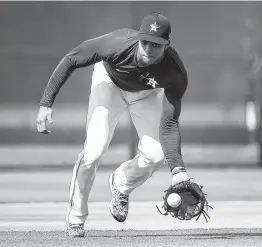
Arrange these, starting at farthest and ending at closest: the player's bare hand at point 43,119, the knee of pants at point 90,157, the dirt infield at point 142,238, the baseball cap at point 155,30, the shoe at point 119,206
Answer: the shoe at point 119,206 → the knee of pants at point 90,157 → the dirt infield at point 142,238 → the player's bare hand at point 43,119 → the baseball cap at point 155,30

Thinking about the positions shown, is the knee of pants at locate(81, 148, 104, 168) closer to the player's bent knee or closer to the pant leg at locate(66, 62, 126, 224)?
the pant leg at locate(66, 62, 126, 224)

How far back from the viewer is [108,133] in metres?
7.63

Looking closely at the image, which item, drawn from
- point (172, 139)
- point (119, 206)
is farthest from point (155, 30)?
point (119, 206)

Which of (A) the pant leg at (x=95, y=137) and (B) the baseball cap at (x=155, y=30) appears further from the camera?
(A) the pant leg at (x=95, y=137)

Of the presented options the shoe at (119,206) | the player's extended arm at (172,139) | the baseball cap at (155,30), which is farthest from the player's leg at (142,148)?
the baseball cap at (155,30)

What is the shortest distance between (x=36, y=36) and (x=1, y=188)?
11.9ft

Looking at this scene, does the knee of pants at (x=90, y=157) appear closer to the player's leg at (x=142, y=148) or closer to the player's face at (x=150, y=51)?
the player's leg at (x=142, y=148)

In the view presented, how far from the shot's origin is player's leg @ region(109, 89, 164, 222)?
761cm

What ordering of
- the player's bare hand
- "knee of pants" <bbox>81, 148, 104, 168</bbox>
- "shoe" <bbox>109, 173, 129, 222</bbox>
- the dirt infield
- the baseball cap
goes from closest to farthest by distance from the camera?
the baseball cap
the player's bare hand
the dirt infield
"knee of pants" <bbox>81, 148, 104, 168</bbox>
"shoe" <bbox>109, 173, 129, 222</bbox>

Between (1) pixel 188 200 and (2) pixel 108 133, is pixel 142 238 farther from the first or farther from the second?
(2) pixel 108 133

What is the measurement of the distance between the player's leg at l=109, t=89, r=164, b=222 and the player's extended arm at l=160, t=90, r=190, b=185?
0.26 metres

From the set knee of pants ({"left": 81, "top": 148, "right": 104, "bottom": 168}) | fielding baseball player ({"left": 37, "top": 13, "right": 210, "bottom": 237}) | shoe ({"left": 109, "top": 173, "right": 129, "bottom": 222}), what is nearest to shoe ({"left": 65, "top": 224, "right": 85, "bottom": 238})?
fielding baseball player ({"left": 37, "top": 13, "right": 210, "bottom": 237})

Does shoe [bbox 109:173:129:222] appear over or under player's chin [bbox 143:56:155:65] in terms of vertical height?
under

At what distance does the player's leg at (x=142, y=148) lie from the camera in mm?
7613
